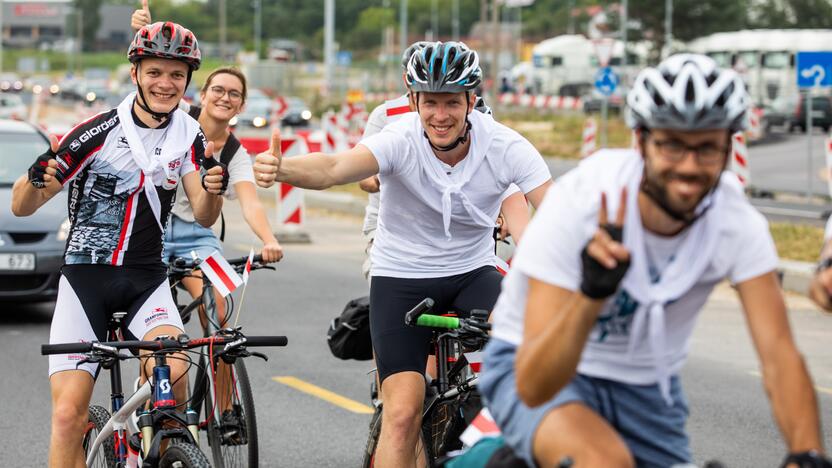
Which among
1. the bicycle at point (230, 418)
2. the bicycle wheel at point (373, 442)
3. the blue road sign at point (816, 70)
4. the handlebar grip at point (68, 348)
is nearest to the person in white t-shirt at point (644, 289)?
the handlebar grip at point (68, 348)

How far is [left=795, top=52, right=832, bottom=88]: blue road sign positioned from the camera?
2227 cm

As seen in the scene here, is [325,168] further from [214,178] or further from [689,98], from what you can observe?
[689,98]

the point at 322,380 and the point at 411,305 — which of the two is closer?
the point at 411,305

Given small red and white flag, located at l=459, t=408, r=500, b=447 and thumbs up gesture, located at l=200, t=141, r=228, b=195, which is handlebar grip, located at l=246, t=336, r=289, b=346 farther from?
small red and white flag, located at l=459, t=408, r=500, b=447

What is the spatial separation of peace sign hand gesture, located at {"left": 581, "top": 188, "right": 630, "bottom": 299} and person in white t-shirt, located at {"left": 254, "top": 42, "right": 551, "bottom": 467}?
7.10ft

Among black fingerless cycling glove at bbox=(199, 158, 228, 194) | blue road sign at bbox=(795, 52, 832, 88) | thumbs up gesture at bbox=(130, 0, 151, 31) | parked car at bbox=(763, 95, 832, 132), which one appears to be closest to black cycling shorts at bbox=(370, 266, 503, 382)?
black fingerless cycling glove at bbox=(199, 158, 228, 194)

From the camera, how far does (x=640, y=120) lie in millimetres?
3369

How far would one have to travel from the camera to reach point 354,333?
655 cm

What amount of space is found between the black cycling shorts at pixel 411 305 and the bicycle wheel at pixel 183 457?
2.87 ft

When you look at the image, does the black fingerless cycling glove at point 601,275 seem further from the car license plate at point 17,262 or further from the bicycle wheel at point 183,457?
the car license plate at point 17,262

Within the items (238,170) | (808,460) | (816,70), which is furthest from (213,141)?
(816,70)

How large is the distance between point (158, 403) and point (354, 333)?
1409 millimetres

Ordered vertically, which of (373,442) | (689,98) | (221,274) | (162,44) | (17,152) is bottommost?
(373,442)

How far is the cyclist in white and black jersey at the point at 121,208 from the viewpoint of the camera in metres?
5.58
